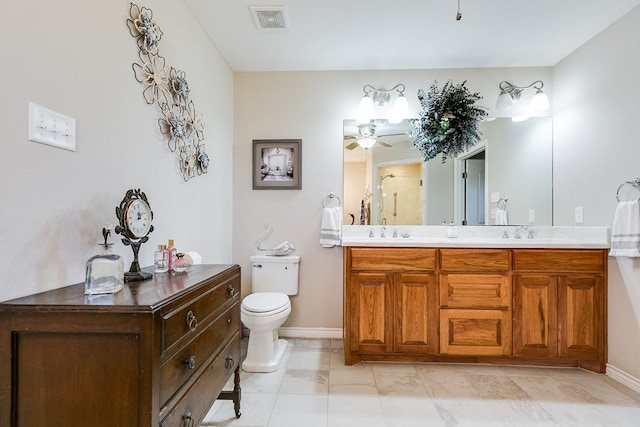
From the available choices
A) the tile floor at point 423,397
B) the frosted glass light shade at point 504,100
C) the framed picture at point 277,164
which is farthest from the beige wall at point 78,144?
the frosted glass light shade at point 504,100

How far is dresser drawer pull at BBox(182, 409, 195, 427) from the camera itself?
1.00 metres

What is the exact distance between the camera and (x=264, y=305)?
205 centimetres

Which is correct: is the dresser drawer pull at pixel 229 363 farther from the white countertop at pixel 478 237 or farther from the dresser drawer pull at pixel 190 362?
the white countertop at pixel 478 237

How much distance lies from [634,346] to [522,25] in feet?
7.28

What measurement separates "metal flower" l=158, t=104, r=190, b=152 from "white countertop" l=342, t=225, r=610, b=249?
1.27 m

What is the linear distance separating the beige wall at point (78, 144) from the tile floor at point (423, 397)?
1.09 metres

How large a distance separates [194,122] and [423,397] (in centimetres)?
223

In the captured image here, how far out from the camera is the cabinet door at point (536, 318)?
2080mm

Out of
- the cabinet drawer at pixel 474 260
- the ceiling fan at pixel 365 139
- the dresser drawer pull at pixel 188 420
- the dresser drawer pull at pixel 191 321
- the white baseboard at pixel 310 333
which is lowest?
the white baseboard at pixel 310 333

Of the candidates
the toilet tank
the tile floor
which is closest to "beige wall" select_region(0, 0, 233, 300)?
the toilet tank

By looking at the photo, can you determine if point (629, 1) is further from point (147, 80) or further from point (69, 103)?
point (69, 103)

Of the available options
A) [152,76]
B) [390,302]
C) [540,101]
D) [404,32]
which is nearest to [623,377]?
[390,302]

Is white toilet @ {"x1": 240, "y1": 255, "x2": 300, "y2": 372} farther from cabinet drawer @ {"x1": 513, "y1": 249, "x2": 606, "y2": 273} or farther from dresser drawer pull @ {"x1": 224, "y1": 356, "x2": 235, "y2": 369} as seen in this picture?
cabinet drawer @ {"x1": 513, "y1": 249, "x2": 606, "y2": 273}

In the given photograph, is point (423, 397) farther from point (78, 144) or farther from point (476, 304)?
point (78, 144)
